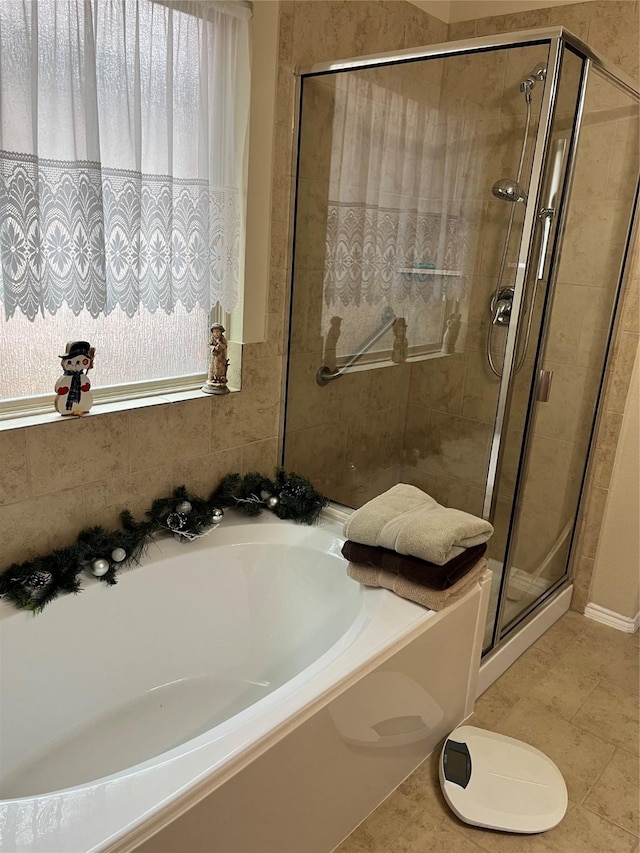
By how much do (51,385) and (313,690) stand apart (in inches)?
42.7

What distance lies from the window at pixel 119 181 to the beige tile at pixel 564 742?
1561 millimetres

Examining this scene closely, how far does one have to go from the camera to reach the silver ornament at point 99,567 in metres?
1.87

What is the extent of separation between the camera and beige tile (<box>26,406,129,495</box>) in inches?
72.0

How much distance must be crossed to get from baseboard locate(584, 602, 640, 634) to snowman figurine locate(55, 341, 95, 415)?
2151 mm

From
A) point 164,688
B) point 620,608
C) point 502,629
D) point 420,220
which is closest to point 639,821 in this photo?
point 502,629

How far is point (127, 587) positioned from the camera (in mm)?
1942

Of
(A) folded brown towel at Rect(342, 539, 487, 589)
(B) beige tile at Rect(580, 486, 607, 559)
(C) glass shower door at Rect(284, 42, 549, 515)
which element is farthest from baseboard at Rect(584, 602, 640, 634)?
(A) folded brown towel at Rect(342, 539, 487, 589)

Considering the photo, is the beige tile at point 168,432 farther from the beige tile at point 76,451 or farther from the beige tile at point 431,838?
the beige tile at point 431,838

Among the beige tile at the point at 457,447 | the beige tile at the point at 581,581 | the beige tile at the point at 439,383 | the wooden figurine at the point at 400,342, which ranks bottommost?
the beige tile at the point at 581,581

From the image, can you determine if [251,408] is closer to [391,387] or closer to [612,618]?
[391,387]

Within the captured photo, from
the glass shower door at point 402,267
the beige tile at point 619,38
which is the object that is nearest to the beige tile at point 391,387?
the glass shower door at point 402,267

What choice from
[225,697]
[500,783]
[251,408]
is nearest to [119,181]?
[251,408]

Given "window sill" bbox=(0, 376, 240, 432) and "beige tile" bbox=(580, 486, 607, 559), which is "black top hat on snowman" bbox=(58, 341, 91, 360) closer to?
"window sill" bbox=(0, 376, 240, 432)

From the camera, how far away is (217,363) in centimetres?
222
